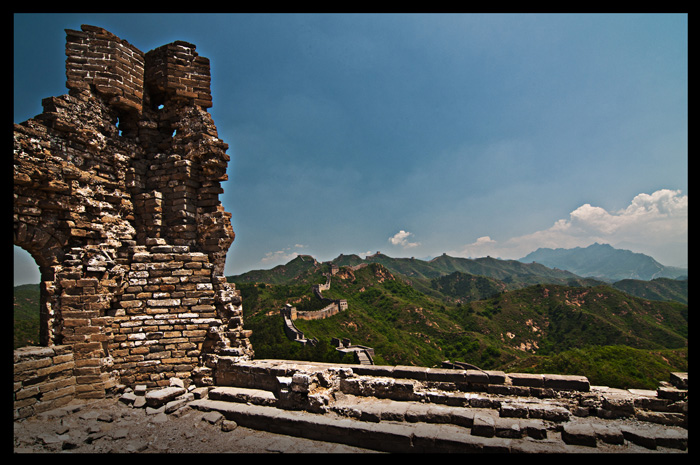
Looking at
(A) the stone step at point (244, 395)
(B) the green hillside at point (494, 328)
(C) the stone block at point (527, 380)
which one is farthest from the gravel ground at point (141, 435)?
(B) the green hillside at point (494, 328)

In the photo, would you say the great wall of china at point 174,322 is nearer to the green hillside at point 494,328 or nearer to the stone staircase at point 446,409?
the stone staircase at point 446,409

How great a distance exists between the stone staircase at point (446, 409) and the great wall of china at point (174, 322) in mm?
24

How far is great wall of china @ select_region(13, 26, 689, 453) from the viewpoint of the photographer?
4.93 m

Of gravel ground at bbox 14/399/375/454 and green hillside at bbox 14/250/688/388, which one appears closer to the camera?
gravel ground at bbox 14/399/375/454

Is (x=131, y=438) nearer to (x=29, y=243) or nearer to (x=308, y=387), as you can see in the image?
(x=308, y=387)

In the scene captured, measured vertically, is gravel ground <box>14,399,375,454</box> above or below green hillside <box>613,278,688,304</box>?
above

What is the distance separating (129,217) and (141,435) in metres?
4.75

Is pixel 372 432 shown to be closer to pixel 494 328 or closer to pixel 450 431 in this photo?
pixel 450 431

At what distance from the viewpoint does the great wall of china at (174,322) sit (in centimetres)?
493

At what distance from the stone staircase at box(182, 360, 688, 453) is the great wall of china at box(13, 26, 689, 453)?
24 millimetres

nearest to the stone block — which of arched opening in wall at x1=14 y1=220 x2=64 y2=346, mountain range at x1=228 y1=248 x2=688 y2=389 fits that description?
arched opening in wall at x1=14 y1=220 x2=64 y2=346

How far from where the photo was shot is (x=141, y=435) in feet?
16.1

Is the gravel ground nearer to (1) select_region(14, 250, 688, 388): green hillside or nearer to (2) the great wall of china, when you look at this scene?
(2) the great wall of china
